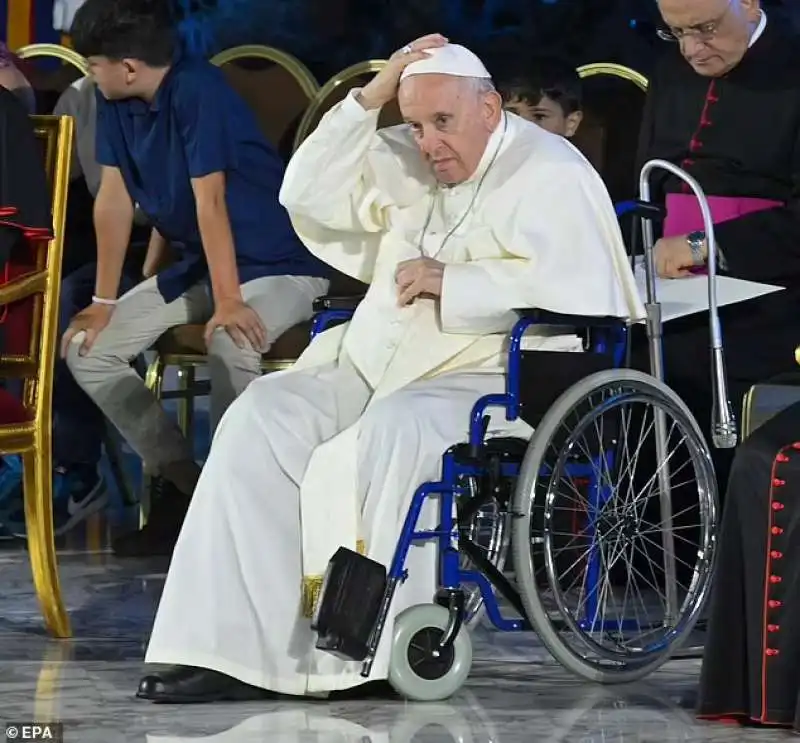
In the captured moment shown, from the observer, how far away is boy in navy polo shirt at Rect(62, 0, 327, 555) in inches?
181

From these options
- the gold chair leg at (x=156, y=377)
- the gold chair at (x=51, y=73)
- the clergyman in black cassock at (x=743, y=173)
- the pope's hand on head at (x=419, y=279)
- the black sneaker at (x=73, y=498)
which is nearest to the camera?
the pope's hand on head at (x=419, y=279)

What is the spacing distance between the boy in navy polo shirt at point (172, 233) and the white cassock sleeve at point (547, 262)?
1.12 metres

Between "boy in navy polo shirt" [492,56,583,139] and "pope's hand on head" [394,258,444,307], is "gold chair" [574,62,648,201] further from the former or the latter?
"pope's hand on head" [394,258,444,307]

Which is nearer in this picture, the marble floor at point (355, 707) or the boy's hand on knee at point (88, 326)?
the marble floor at point (355, 707)

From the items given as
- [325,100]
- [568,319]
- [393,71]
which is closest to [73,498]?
[325,100]

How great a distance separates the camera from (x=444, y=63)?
11.5 ft

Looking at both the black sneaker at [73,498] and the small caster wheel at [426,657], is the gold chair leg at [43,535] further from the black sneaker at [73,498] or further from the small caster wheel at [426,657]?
the black sneaker at [73,498]

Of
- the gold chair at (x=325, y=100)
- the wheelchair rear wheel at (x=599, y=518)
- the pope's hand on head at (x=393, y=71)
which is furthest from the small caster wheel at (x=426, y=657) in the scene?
the gold chair at (x=325, y=100)

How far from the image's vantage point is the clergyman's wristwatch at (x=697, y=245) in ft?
12.9

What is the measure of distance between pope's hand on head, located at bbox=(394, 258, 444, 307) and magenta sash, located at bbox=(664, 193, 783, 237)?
84 cm

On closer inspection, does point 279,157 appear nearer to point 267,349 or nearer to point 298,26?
point 267,349

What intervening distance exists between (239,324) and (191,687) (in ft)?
4.62

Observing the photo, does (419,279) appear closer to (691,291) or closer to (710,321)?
(710,321)

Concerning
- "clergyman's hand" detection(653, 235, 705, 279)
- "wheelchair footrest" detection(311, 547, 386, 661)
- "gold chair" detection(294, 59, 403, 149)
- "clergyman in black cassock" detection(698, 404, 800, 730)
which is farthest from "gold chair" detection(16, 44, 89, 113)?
"clergyman in black cassock" detection(698, 404, 800, 730)
